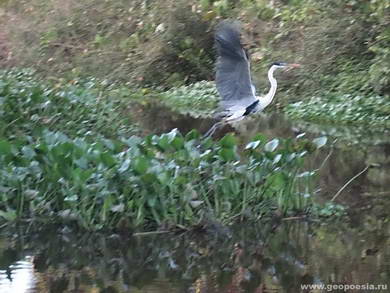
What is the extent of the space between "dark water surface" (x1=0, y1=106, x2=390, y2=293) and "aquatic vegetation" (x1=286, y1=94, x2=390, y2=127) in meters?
5.80

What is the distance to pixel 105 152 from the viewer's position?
23.7 ft

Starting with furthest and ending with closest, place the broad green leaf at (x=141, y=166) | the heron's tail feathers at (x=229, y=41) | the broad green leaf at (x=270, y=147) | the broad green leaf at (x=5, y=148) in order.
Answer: the heron's tail feathers at (x=229, y=41) → the broad green leaf at (x=270, y=147) → the broad green leaf at (x=5, y=148) → the broad green leaf at (x=141, y=166)

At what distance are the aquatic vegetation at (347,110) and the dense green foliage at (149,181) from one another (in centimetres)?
643

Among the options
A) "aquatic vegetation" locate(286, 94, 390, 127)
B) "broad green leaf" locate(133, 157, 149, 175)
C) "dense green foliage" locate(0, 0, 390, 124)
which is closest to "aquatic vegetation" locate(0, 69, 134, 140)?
Answer: "broad green leaf" locate(133, 157, 149, 175)

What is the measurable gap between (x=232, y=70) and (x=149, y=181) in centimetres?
233

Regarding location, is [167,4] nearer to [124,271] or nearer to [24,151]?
[24,151]

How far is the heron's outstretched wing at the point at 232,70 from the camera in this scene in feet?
28.5

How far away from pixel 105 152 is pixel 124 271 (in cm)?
125

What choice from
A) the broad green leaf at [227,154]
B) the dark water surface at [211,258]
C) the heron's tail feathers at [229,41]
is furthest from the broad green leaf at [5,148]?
the heron's tail feathers at [229,41]

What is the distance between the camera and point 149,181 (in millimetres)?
7070

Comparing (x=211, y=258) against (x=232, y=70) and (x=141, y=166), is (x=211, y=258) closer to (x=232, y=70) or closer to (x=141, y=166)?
(x=141, y=166)

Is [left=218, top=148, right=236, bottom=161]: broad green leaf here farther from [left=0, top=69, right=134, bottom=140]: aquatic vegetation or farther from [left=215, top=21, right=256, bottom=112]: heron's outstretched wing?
[left=0, top=69, right=134, bottom=140]: aquatic vegetation

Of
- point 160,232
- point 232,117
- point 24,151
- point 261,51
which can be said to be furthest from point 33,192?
point 261,51

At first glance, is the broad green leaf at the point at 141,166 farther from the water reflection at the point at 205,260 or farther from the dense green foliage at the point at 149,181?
the water reflection at the point at 205,260
